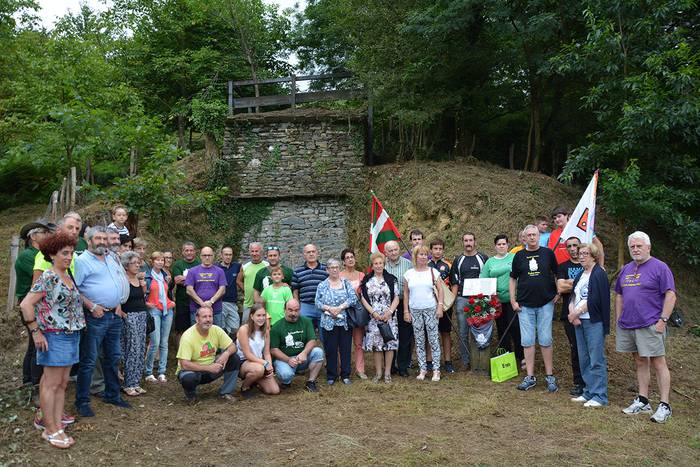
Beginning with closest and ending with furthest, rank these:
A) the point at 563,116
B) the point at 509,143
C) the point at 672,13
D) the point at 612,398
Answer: the point at 612,398 < the point at 672,13 < the point at 563,116 < the point at 509,143

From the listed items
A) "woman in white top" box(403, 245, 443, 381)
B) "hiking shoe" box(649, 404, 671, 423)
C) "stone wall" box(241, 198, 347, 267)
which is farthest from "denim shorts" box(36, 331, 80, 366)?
"stone wall" box(241, 198, 347, 267)

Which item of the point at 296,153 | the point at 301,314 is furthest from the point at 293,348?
the point at 296,153

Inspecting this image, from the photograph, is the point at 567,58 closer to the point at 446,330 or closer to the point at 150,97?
the point at 446,330

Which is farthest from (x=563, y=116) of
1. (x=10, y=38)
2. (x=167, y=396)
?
(x=10, y=38)

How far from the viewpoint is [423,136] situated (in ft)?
45.1

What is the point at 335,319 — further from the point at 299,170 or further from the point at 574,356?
the point at 299,170

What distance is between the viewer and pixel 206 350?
18.9 ft

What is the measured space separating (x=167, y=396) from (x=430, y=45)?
360 inches

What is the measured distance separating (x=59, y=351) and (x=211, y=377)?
5.61ft

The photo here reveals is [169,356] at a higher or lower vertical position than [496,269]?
lower

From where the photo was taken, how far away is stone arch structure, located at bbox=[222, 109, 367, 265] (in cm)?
1287

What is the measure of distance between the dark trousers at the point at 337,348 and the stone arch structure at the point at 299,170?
20.7 feet

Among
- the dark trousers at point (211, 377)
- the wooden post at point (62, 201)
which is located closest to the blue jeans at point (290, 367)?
the dark trousers at point (211, 377)

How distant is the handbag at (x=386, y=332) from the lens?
252 inches
